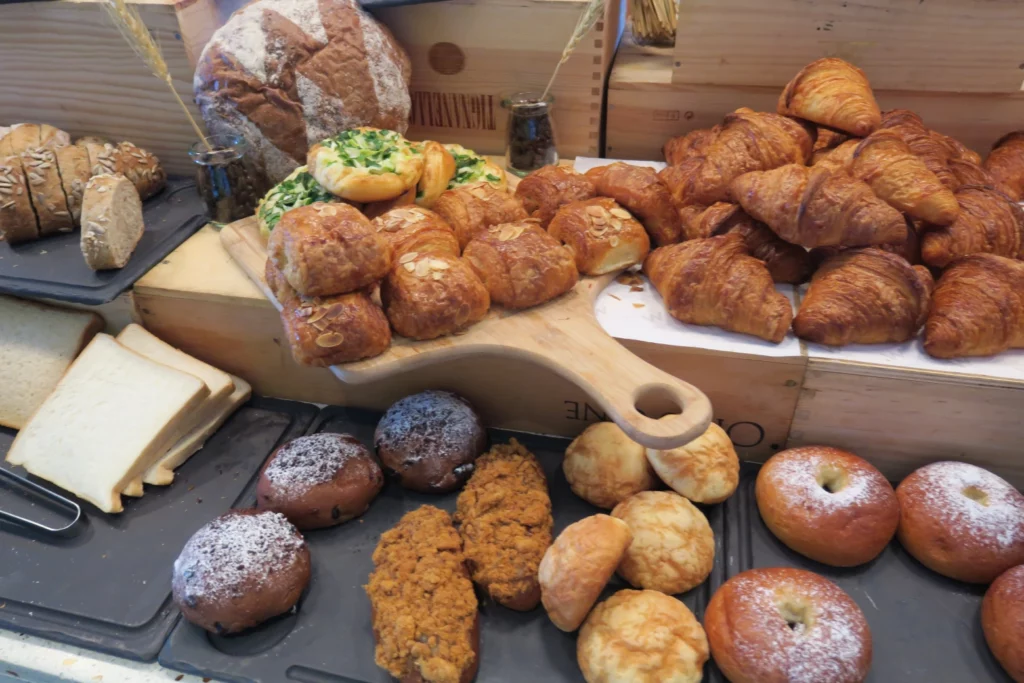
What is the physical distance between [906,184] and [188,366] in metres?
1.75

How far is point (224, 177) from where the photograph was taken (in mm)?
1884

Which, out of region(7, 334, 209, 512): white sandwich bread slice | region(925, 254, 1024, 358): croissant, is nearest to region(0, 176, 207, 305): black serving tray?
region(7, 334, 209, 512): white sandwich bread slice

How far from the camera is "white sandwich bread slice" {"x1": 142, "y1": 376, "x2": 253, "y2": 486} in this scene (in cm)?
162

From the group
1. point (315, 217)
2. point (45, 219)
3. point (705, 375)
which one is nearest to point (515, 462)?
point (705, 375)

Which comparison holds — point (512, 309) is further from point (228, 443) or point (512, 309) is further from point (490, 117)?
point (490, 117)

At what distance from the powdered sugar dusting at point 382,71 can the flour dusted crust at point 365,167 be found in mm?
305

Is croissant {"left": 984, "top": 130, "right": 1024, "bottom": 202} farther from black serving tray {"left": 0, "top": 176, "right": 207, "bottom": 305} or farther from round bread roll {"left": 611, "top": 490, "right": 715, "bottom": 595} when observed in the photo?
black serving tray {"left": 0, "top": 176, "right": 207, "bottom": 305}

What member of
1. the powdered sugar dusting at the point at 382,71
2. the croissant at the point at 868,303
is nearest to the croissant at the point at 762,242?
the croissant at the point at 868,303

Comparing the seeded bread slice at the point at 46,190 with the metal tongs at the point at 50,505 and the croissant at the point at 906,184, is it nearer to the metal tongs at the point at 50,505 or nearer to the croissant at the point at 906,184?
the metal tongs at the point at 50,505

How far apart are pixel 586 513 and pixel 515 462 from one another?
7.9 inches

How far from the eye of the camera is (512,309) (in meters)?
1.52

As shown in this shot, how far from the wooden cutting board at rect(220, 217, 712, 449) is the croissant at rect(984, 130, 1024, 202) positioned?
3.71ft

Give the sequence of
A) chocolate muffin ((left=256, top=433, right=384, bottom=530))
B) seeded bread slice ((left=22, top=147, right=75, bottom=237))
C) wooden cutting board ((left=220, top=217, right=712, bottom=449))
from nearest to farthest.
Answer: wooden cutting board ((left=220, top=217, right=712, bottom=449)), chocolate muffin ((left=256, top=433, right=384, bottom=530)), seeded bread slice ((left=22, top=147, right=75, bottom=237))

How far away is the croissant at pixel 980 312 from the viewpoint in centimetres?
135
